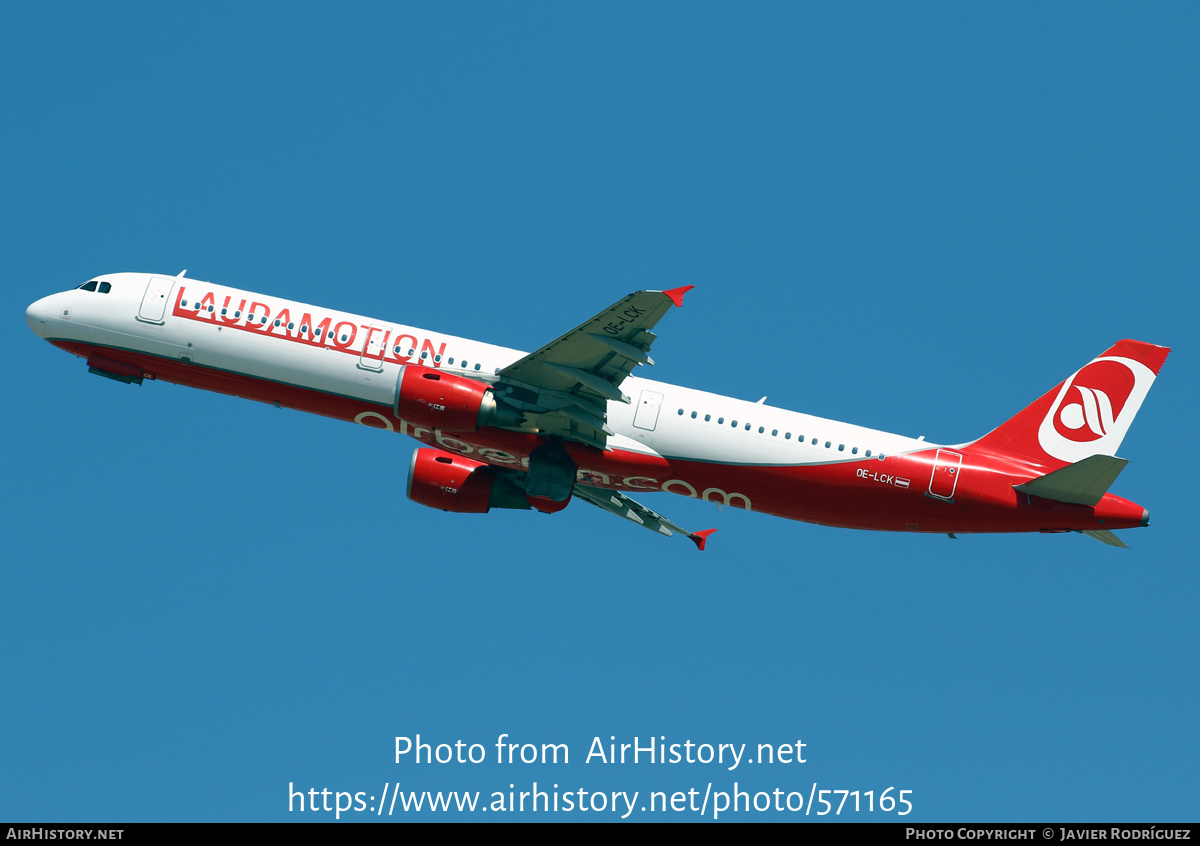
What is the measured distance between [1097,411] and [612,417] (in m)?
16.0

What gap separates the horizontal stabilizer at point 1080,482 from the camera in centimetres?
3594

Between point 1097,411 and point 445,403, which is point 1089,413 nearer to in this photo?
point 1097,411

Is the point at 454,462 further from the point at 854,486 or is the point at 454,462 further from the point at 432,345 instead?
the point at 854,486

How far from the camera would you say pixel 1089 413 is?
39.7 m

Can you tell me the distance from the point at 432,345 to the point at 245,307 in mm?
6396

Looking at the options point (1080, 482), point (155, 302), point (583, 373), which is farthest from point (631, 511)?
point (155, 302)

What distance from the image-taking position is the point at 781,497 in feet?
128

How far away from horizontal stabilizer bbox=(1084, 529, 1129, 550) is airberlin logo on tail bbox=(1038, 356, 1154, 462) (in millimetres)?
2744

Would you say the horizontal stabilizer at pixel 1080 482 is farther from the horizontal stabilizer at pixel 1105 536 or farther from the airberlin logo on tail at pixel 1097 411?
the airberlin logo on tail at pixel 1097 411

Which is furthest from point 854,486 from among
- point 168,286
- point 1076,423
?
point 168,286

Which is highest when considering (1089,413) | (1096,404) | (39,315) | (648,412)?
(1096,404)

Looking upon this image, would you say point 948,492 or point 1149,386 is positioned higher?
point 1149,386

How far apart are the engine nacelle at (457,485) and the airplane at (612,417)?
2.38 meters

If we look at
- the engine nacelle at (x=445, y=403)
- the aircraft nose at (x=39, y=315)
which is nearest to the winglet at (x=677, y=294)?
the engine nacelle at (x=445, y=403)
